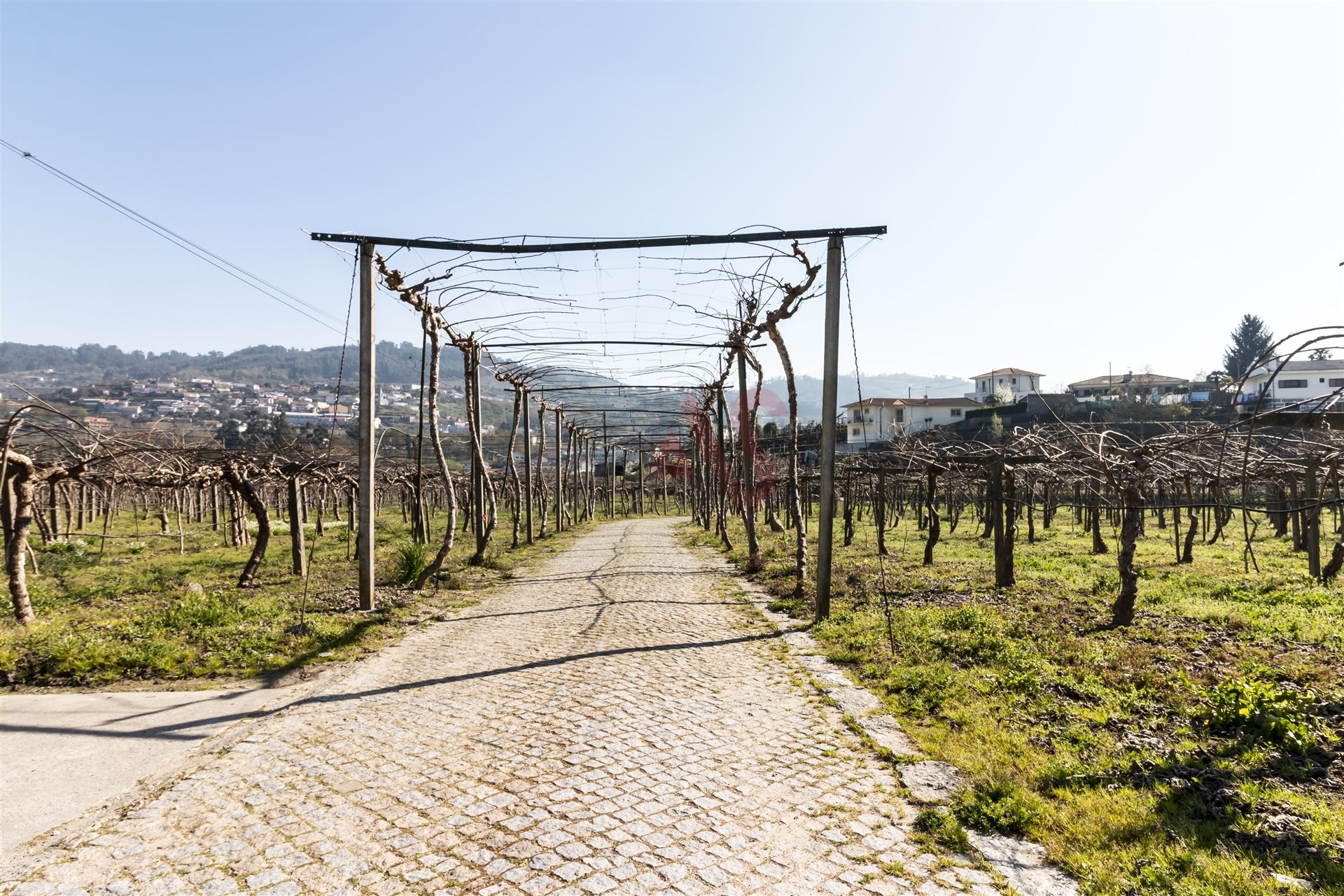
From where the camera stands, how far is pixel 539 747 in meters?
5.29

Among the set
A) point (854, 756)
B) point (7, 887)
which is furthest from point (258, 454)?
point (854, 756)

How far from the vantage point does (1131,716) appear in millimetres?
5852

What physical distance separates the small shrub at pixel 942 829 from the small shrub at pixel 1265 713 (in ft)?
9.37

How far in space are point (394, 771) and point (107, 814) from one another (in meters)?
1.54

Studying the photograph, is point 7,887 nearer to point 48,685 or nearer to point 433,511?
point 48,685

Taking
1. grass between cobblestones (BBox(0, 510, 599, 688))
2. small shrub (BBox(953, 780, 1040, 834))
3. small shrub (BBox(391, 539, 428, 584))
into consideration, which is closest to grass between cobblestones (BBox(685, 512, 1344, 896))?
small shrub (BBox(953, 780, 1040, 834))

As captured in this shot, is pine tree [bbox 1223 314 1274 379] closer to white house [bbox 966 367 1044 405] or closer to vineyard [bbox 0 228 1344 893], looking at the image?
white house [bbox 966 367 1044 405]

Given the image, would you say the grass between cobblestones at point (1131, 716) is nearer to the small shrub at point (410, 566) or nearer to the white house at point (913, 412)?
the small shrub at point (410, 566)

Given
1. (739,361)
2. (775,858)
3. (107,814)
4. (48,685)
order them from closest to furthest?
(775,858) → (107,814) → (48,685) → (739,361)

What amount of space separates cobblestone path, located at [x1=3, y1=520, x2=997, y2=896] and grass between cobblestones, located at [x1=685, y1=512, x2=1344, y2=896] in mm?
737

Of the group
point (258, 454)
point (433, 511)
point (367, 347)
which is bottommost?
point (433, 511)

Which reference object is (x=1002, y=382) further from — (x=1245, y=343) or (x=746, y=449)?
(x=746, y=449)

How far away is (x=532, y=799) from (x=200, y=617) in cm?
659

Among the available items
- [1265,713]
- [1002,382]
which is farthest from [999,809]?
[1002,382]
